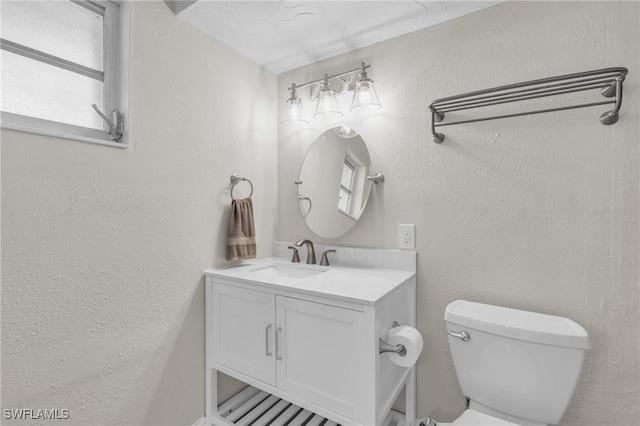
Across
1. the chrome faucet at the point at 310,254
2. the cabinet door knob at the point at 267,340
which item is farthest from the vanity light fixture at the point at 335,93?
the cabinet door knob at the point at 267,340

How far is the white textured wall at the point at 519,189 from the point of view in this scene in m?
1.09

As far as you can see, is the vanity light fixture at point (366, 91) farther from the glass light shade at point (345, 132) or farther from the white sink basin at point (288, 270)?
the white sink basin at point (288, 270)

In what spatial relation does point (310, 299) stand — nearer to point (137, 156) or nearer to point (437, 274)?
point (437, 274)

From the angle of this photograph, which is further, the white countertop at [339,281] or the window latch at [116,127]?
the window latch at [116,127]

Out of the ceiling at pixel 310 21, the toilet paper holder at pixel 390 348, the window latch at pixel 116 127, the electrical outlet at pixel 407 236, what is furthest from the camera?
the electrical outlet at pixel 407 236

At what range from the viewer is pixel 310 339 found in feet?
3.82

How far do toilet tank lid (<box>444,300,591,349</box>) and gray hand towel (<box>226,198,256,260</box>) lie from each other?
3.44ft

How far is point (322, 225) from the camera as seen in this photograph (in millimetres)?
1745

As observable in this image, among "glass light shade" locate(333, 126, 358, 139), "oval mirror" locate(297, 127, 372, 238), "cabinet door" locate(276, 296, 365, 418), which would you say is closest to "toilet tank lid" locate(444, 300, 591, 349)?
"cabinet door" locate(276, 296, 365, 418)

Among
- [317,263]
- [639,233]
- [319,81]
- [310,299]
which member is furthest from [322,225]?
Answer: [639,233]

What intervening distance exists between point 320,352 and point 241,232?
0.78 m

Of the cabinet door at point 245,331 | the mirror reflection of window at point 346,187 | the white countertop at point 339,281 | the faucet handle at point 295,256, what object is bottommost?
the cabinet door at point 245,331

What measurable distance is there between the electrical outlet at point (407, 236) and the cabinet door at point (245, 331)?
72 centimetres

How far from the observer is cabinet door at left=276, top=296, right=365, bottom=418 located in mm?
1070
